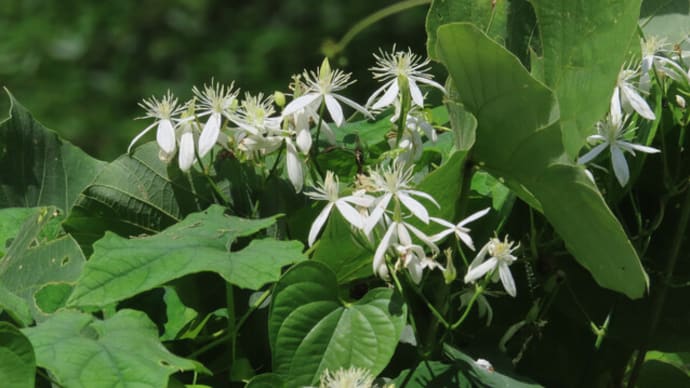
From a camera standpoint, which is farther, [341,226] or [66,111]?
[66,111]

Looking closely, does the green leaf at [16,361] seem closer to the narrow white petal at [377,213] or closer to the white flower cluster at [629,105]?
the narrow white petal at [377,213]

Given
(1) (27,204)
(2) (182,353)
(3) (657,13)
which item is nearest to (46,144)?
(1) (27,204)

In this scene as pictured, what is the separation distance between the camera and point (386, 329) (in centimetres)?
71

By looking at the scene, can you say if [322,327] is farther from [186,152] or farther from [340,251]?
[186,152]

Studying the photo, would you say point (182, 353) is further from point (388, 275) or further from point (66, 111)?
point (66, 111)

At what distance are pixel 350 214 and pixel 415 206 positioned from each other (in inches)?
1.6

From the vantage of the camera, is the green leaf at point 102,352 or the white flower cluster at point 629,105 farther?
the white flower cluster at point 629,105

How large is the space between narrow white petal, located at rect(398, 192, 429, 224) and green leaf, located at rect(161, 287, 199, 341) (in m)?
0.17

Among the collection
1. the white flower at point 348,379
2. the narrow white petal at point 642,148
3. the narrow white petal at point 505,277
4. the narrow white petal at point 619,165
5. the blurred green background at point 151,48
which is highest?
the blurred green background at point 151,48

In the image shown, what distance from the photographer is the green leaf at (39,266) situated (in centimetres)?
74

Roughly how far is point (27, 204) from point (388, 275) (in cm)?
33

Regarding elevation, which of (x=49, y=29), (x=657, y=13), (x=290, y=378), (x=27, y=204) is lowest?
(x=290, y=378)

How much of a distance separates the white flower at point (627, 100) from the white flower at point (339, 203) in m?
0.19

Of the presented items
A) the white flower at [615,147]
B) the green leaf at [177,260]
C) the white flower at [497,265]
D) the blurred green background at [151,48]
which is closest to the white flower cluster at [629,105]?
the white flower at [615,147]
